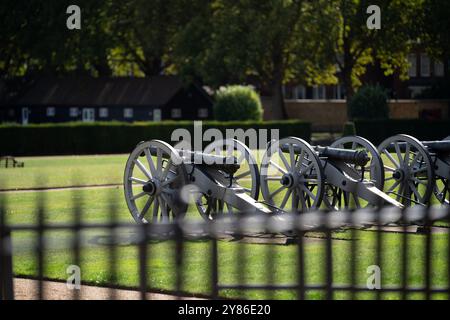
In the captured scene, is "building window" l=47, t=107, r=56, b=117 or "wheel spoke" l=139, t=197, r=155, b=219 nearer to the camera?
"wheel spoke" l=139, t=197, r=155, b=219

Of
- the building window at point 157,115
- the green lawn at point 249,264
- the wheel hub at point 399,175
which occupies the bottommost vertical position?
the green lawn at point 249,264

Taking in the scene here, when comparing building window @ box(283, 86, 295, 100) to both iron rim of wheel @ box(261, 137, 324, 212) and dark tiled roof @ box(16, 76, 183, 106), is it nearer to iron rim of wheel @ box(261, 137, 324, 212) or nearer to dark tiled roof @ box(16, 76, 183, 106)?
dark tiled roof @ box(16, 76, 183, 106)

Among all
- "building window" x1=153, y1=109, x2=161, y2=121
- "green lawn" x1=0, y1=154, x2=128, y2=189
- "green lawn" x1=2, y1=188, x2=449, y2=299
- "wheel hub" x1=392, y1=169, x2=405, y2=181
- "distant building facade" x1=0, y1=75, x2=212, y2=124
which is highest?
"distant building facade" x1=0, y1=75, x2=212, y2=124

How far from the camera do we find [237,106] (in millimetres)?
48406

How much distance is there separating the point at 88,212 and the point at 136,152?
2.06 m

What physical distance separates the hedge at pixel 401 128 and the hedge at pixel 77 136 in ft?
26.0

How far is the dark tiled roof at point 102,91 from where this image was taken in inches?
2394

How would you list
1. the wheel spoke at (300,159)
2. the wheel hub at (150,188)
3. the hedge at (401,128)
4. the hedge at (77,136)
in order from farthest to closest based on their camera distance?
the hedge at (401,128) → the hedge at (77,136) → the wheel spoke at (300,159) → the wheel hub at (150,188)

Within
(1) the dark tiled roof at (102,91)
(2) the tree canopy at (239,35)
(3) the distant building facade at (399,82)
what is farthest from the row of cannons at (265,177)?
(3) the distant building facade at (399,82)

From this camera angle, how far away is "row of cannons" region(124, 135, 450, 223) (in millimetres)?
12901

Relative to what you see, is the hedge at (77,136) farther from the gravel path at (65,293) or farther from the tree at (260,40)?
the gravel path at (65,293)

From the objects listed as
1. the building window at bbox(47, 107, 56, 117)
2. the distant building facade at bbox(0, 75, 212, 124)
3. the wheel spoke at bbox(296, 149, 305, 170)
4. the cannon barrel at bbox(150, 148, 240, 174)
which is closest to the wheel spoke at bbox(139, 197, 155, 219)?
the cannon barrel at bbox(150, 148, 240, 174)

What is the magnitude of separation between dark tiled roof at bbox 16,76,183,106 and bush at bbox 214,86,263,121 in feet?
37.4

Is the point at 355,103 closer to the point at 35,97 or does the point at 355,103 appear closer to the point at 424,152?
the point at 35,97
